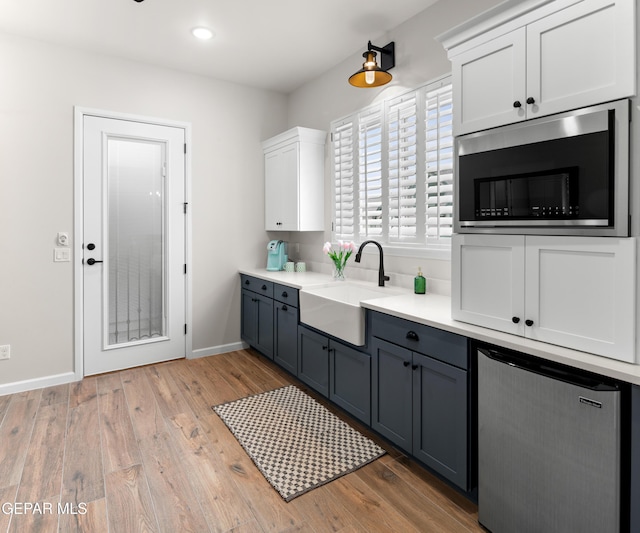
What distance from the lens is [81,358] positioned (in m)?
3.50

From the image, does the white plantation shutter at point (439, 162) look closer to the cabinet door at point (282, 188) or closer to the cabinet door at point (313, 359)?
the cabinet door at point (313, 359)

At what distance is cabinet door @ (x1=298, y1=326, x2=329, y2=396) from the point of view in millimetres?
2863

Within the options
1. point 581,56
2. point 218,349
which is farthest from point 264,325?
point 581,56

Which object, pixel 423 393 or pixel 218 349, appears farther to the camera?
pixel 218 349

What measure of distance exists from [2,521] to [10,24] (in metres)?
3.33

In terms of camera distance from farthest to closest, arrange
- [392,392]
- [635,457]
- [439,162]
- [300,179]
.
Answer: [300,179] < [439,162] < [392,392] < [635,457]

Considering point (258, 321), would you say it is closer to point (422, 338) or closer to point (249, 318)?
point (249, 318)

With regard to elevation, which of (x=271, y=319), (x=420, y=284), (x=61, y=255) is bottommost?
(x=271, y=319)

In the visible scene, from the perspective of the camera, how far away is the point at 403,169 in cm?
299

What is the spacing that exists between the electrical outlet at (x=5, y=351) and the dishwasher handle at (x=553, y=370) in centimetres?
355

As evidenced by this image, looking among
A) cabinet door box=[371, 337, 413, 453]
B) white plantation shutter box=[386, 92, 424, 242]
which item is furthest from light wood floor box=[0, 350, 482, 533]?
white plantation shutter box=[386, 92, 424, 242]

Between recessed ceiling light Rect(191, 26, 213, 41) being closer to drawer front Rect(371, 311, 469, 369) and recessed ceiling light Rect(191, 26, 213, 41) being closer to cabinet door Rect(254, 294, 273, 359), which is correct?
cabinet door Rect(254, 294, 273, 359)

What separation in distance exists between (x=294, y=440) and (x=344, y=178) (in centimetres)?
225

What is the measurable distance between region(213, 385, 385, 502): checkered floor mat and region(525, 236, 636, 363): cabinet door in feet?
4.16
